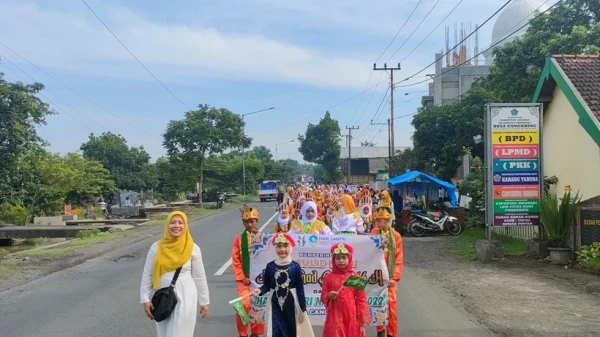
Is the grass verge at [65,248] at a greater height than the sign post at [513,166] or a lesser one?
lesser

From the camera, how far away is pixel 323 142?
75625 millimetres

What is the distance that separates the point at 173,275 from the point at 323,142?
71.1 m

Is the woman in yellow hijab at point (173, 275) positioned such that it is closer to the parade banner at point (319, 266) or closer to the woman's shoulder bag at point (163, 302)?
the woman's shoulder bag at point (163, 302)

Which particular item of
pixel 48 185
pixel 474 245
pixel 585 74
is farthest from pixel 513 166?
pixel 48 185

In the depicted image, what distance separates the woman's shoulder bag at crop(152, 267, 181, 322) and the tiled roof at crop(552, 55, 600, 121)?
11.4m

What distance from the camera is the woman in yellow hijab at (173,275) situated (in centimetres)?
471

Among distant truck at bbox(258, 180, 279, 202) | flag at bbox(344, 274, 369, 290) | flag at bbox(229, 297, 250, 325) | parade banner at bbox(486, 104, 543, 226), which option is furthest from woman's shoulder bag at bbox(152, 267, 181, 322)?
distant truck at bbox(258, 180, 279, 202)

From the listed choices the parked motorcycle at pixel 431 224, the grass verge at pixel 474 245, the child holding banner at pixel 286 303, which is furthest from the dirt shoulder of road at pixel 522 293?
the parked motorcycle at pixel 431 224

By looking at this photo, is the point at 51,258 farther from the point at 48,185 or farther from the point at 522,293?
the point at 48,185

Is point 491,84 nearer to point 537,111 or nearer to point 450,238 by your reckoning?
point 450,238

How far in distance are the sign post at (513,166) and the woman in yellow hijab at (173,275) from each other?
10.0m

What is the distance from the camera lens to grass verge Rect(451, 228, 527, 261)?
14.4 meters

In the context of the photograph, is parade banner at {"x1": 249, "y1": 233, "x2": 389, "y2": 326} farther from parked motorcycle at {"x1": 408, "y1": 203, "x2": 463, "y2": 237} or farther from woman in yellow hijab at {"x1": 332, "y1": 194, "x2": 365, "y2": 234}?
parked motorcycle at {"x1": 408, "y1": 203, "x2": 463, "y2": 237}

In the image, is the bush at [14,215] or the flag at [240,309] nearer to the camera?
the flag at [240,309]
